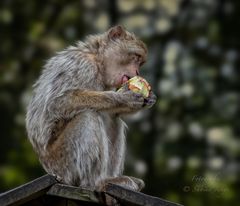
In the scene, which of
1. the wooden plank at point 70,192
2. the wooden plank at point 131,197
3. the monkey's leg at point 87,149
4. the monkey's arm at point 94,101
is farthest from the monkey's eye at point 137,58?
the wooden plank at point 70,192

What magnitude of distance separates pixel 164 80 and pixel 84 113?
1283 cm

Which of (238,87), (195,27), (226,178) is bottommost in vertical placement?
(226,178)

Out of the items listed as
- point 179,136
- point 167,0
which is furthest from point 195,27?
point 179,136

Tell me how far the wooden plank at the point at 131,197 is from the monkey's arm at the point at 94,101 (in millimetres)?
1355

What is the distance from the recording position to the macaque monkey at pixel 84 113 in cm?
1052

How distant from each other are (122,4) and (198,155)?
173 inches

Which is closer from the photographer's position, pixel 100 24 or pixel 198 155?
pixel 198 155

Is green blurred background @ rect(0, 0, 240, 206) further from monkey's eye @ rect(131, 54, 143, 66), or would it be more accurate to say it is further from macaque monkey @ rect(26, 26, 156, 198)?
macaque monkey @ rect(26, 26, 156, 198)

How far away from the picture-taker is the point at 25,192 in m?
9.23

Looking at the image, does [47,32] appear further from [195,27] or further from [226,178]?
[226,178]

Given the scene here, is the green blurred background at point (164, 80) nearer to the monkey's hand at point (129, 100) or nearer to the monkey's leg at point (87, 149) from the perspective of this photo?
the monkey's hand at point (129, 100)

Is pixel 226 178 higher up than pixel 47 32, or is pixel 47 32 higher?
pixel 47 32

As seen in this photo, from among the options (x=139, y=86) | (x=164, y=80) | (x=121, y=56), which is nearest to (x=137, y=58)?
(x=121, y=56)

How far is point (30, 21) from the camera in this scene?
25047 mm
